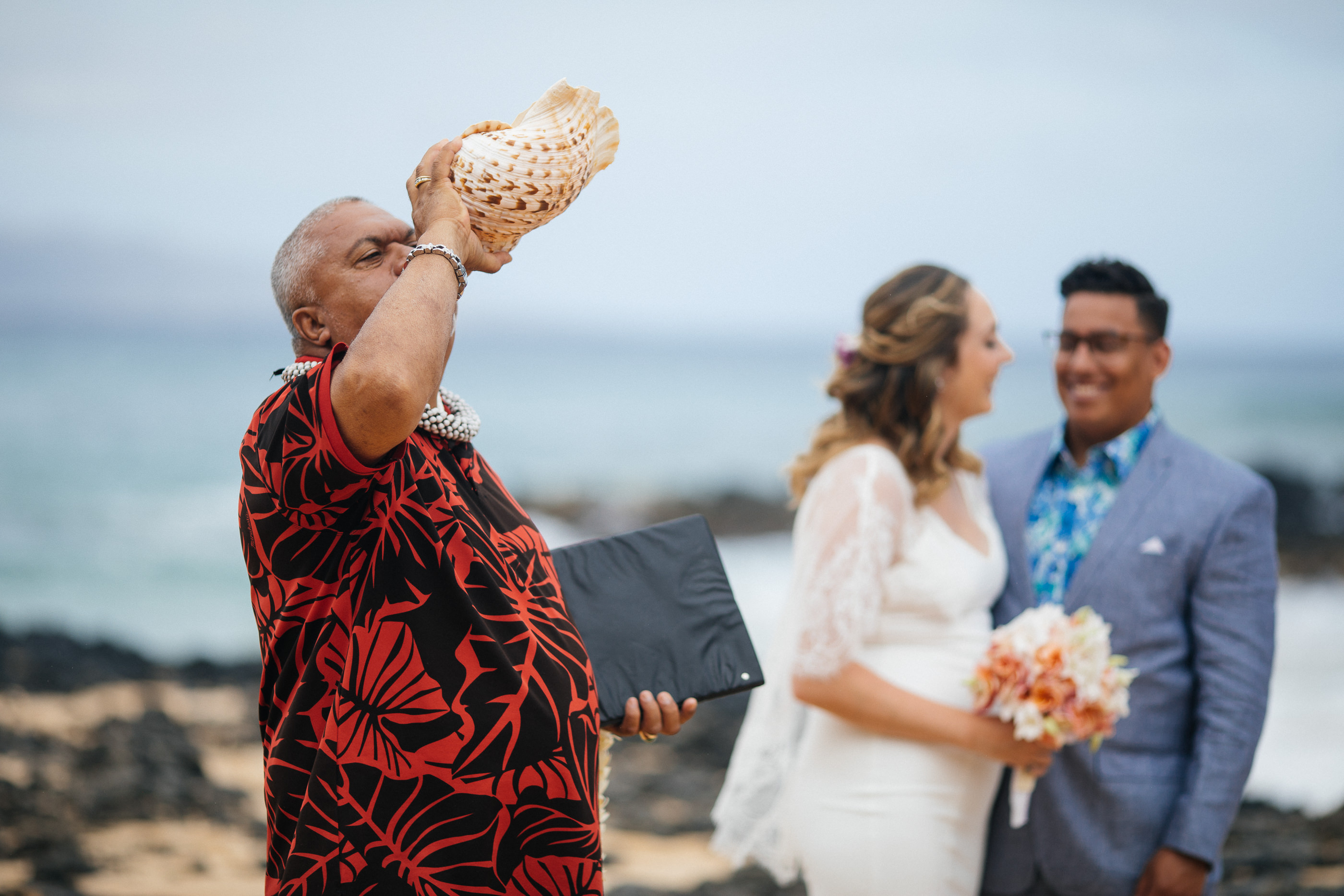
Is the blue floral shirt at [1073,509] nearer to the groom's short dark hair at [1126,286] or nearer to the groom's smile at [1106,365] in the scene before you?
the groom's smile at [1106,365]

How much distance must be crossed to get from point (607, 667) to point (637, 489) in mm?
17604

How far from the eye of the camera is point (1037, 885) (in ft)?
8.78

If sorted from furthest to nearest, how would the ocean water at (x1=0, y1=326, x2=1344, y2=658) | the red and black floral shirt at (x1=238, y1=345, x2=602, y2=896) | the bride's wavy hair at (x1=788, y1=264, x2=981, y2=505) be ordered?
the ocean water at (x1=0, y1=326, x2=1344, y2=658) < the bride's wavy hair at (x1=788, y1=264, x2=981, y2=505) < the red and black floral shirt at (x1=238, y1=345, x2=602, y2=896)

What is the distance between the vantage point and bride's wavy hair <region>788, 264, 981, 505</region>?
2.78 meters

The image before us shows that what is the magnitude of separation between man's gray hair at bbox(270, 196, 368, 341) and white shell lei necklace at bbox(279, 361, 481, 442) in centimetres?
9

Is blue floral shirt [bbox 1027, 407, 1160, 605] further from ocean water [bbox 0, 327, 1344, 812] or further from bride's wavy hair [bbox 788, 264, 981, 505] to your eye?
ocean water [bbox 0, 327, 1344, 812]

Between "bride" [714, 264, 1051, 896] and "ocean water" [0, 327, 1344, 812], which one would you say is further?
"ocean water" [0, 327, 1344, 812]

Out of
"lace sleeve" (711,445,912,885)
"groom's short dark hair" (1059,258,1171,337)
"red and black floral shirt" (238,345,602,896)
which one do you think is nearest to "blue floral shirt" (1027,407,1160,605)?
"groom's short dark hair" (1059,258,1171,337)

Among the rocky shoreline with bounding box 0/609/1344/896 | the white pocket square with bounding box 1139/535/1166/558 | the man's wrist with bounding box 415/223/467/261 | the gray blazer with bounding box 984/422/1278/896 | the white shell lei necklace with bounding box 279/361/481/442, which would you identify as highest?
the man's wrist with bounding box 415/223/467/261

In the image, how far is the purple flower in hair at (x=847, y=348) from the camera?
2.92 metres

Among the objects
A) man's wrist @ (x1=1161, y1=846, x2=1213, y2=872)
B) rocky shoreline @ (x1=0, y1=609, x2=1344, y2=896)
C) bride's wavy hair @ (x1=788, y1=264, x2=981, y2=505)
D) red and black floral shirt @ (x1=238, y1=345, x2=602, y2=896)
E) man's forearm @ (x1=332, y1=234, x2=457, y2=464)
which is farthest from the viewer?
rocky shoreline @ (x1=0, y1=609, x2=1344, y2=896)

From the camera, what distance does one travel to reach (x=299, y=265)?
1509 millimetres

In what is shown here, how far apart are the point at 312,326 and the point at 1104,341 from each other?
219cm

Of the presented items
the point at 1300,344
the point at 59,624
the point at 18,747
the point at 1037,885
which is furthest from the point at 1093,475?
the point at 1300,344
